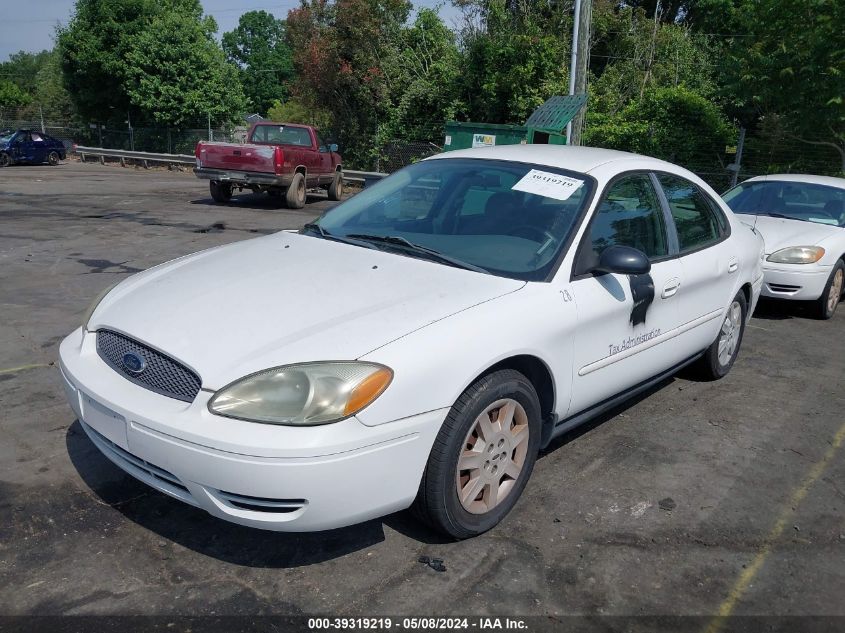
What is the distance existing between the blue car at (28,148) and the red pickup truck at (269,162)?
14.9 m

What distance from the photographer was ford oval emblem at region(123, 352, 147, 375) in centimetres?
293

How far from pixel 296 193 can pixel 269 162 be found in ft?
3.30

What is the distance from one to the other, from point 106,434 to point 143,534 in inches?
18.6

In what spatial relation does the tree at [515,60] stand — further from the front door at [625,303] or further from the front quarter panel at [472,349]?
Answer: the front quarter panel at [472,349]

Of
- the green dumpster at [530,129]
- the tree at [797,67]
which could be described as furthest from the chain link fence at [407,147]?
the green dumpster at [530,129]

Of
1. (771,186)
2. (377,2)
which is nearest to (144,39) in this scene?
(377,2)

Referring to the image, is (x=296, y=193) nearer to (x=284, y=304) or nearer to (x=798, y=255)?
(x=798, y=255)

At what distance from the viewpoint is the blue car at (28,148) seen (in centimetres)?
2656

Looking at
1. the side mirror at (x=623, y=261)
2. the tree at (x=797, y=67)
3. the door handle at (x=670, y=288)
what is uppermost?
the tree at (x=797, y=67)

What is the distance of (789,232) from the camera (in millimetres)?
7660

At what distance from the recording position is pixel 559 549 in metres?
3.15

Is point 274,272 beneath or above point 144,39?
beneath

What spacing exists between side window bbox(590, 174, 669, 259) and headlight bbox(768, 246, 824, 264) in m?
3.68

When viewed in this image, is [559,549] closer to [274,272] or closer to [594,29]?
[274,272]
